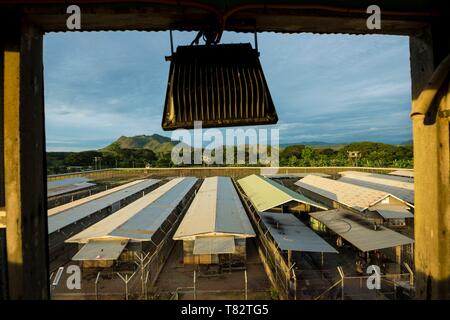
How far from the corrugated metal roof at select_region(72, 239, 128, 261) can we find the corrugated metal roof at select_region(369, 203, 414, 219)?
13290 millimetres

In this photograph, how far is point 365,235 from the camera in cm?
1198

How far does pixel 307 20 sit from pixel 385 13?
754 mm

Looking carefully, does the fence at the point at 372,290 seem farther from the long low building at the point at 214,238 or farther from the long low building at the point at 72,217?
the long low building at the point at 72,217

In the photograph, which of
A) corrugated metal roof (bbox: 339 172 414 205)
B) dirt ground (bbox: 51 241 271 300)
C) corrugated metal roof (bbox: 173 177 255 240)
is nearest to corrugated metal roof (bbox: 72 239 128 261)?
dirt ground (bbox: 51 241 271 300)

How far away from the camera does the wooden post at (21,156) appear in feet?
8.79

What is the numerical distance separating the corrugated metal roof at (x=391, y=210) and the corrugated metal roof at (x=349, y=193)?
0.49m

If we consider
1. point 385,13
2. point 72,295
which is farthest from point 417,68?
point 72,295

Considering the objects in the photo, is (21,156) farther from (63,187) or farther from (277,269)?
(63,187)

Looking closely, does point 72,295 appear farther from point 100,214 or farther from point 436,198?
point 436,198

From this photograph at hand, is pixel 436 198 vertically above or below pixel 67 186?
above

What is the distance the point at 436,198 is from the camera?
3.00m

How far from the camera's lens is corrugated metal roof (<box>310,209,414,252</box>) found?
35.7 feet

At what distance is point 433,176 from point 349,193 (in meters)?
18.0
